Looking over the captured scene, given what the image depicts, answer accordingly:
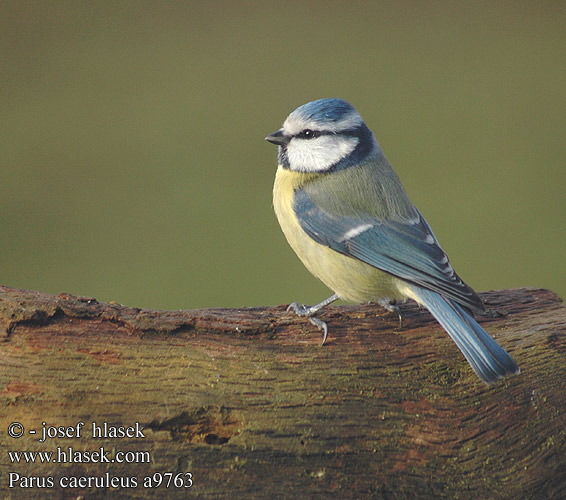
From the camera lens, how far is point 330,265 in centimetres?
123

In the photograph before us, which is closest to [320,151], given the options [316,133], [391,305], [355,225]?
[316,133]

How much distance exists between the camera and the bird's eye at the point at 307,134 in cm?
130

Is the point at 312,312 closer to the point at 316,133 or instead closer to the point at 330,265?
the point at 330,265

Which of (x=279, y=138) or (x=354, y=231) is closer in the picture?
(x=354, y=231)

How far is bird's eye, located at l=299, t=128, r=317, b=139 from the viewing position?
4.28 feet

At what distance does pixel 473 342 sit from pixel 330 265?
0.32 metres

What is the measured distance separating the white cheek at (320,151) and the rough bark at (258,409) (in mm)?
399

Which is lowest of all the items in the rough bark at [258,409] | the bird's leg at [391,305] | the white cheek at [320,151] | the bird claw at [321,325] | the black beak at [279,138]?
the rough bark at [258,409]

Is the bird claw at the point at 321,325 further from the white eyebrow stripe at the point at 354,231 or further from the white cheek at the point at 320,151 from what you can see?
the white cheek at the point at 320,151

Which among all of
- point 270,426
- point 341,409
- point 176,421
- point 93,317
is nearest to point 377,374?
point 341,409

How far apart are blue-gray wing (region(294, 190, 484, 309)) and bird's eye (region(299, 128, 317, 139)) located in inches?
4.7

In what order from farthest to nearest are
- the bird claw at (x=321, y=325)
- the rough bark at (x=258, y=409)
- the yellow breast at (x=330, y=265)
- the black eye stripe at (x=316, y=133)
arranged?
the black eye stripe at (x=316, y=133)
the yellow breast at (x=330, y=265)
the bird claw at (x=321, y=325)
the rough bark at (x=258, y=409)

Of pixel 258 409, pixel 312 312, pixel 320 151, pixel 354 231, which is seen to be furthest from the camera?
pixel 320 151

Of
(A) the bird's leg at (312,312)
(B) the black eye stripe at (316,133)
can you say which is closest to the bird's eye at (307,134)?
(B) the black eye stripe at (316,133)
